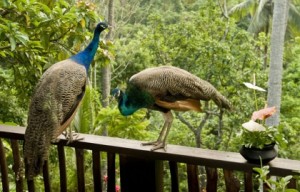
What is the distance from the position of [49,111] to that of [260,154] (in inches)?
31.5

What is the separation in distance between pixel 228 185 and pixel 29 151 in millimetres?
776

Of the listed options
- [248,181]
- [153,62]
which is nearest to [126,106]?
[248,181]

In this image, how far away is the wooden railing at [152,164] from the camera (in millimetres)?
1603

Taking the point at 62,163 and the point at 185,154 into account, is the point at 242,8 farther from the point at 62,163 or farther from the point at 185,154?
the point at 185,154

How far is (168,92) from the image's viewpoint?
5.75 ft

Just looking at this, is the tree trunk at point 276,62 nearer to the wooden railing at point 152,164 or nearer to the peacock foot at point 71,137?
the wooden railing at point 152,164

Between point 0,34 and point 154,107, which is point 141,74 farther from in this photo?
point 0,34

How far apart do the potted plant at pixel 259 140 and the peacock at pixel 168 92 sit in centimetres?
25

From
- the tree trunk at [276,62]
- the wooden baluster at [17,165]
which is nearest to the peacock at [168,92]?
→ the wooden baluster at [17,165]

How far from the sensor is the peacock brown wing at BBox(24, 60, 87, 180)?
176 cm

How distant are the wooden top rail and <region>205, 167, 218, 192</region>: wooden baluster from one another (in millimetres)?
62

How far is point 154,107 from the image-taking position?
1.83 m

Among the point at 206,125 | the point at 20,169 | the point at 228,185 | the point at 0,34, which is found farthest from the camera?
the point at 206,125

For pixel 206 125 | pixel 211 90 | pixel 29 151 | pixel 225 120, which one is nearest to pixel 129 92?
pixel 211 90
